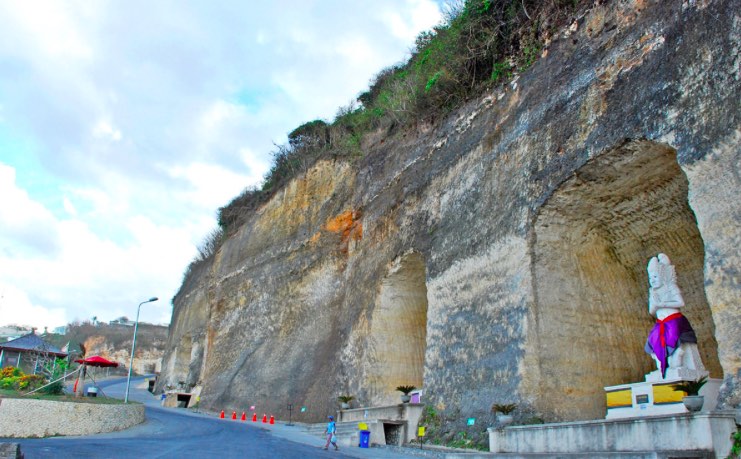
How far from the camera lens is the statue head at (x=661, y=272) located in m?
10.5

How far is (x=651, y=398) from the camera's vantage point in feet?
32.5

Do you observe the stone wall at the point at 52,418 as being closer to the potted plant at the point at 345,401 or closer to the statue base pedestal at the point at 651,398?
the potted plant at the point at 345,401

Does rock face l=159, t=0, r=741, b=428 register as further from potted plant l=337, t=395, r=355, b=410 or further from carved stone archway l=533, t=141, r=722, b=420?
potted plant l=337, t=395, r=355, b=410

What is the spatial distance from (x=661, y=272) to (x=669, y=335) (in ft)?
3.87

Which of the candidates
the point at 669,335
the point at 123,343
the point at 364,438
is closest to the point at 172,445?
the point at 364,438

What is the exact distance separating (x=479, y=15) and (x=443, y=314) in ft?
28.2

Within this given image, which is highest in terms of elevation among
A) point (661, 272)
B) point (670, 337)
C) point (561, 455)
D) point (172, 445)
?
point (661, 272)

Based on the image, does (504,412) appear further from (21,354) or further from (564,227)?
(21,354)

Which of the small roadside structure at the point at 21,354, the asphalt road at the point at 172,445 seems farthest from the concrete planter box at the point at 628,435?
the small roadside structure at the point at 21,354

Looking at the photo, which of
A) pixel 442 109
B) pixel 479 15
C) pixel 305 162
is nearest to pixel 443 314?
pixel 442 109

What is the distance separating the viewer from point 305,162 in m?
30.0

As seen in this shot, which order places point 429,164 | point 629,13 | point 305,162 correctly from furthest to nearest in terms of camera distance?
point 305,162, point 429,164, point 629,13

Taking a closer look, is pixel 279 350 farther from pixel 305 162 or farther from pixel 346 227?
pixel 305 162

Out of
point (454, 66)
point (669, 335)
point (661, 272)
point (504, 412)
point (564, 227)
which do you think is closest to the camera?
point (669, 335)
